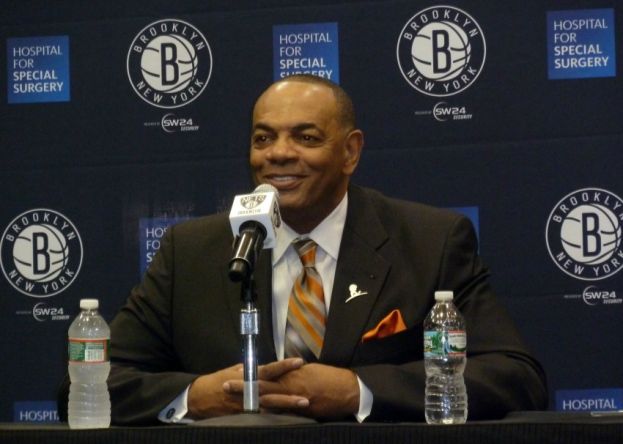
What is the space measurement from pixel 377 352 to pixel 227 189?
4.94ft

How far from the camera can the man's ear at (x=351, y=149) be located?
3.39 meters

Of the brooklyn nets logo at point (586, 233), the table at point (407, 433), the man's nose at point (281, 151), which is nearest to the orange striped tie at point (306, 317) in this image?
the man's nose at point (281, 151)

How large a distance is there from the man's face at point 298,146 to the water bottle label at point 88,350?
88 cm

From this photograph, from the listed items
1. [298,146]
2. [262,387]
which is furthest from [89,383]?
[298,146]

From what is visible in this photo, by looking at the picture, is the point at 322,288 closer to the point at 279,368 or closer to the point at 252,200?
the point at 279,368

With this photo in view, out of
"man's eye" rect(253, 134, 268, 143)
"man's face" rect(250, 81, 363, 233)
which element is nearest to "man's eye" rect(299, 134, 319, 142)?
"man's face" rect(250, 81, 363, 233)

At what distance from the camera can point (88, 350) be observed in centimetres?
248

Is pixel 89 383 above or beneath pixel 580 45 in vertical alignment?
beneath

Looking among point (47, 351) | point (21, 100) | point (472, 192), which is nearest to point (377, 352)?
point (472, 192)

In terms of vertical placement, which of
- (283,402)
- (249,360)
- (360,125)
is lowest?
(283,402)

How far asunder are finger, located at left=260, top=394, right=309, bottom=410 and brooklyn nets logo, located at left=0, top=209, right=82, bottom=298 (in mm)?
1998

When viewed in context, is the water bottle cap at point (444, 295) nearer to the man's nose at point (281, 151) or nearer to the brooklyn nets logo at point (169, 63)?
the man's nose at point (281, 151)

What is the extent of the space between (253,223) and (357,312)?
2.83ft

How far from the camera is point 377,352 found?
2.99 meters
